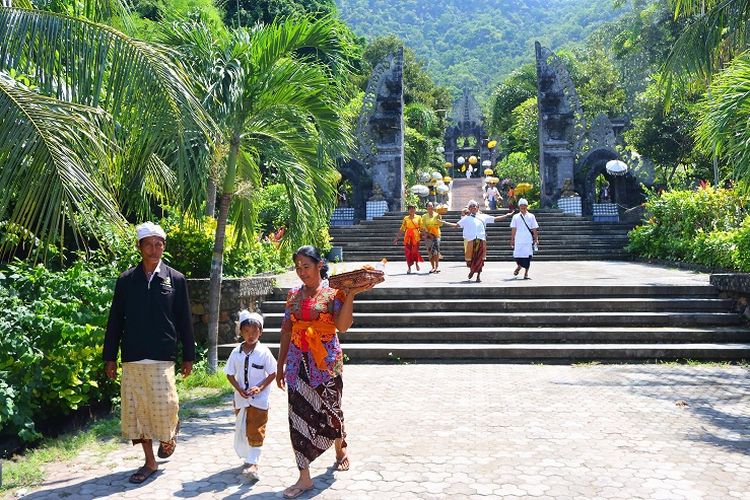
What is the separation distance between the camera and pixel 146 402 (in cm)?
455

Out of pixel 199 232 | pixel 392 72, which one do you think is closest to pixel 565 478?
pixel 199 232

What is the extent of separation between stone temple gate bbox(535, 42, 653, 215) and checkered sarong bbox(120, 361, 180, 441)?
24.1 m

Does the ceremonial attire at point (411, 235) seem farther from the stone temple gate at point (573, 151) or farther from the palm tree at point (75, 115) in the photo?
the stone temple gate at point (573, 151)

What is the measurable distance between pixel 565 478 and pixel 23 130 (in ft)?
12.0

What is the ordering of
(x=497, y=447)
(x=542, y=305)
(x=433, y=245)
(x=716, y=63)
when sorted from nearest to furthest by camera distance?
(x=497, y=447), (x=542, y=305), (x=716, y=63), (x=433, y=245)

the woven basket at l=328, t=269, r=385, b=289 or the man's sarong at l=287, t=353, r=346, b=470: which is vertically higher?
the woven basket at l=328, t=269, r=385, b=289

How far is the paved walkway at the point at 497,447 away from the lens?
435 centimetres

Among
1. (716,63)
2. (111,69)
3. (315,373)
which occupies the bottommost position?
(315,373)

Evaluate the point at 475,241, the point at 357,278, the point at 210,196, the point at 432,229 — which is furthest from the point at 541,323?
the point at 357,278

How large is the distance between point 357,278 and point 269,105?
3500mm

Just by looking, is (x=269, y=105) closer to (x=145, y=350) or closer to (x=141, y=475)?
(x=145, y=350)

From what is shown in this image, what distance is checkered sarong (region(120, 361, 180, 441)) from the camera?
4.54m

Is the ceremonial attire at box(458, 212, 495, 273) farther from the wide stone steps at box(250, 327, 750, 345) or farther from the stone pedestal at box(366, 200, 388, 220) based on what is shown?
the stone pedestal at box(366, 200, 388, 220)

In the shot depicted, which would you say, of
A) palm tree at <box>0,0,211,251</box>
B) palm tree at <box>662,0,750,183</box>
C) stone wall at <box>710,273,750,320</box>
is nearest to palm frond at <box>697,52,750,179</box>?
palm tree at <box>662,0,750,183</box>
